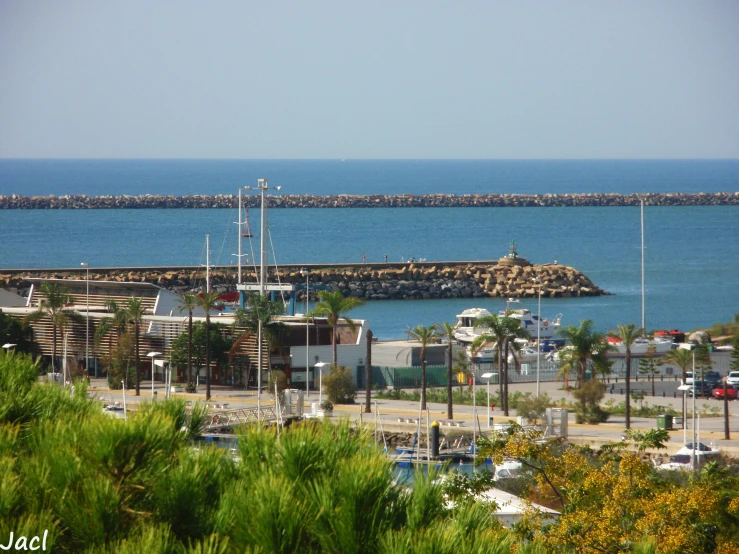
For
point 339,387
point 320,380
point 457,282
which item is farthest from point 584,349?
point 457,282

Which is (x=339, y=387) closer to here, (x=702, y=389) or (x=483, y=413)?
(x=483, y=413)

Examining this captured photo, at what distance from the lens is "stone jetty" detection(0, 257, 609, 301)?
8750 centimetres

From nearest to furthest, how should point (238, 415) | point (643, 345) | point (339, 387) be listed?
point (238, 415), point (339, 387), point (643, 345)

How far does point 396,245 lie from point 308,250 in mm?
10720

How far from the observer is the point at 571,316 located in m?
77.6

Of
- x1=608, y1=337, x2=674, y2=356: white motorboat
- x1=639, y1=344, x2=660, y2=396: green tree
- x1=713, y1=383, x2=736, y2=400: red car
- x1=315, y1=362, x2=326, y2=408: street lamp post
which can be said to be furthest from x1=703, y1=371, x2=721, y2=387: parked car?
x1=315, y1=362, x2=326, y2=408: street lamp post

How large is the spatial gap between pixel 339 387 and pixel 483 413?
4.69m

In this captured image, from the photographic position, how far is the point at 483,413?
116 feet

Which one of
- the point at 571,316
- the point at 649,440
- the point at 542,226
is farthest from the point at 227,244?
the point at 649,440

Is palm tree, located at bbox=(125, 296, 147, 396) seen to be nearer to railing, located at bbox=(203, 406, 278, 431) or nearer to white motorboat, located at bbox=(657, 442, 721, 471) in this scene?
railing, located at bbox=(203, 406, 278, 431)

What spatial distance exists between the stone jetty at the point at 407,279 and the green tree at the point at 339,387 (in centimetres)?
4782

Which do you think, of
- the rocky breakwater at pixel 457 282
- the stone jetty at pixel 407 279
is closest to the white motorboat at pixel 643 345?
the stone jetty at pixel 407 279

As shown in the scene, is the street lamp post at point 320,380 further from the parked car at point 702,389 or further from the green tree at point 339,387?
the parked car at point 702,389

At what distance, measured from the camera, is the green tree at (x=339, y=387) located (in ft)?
121
